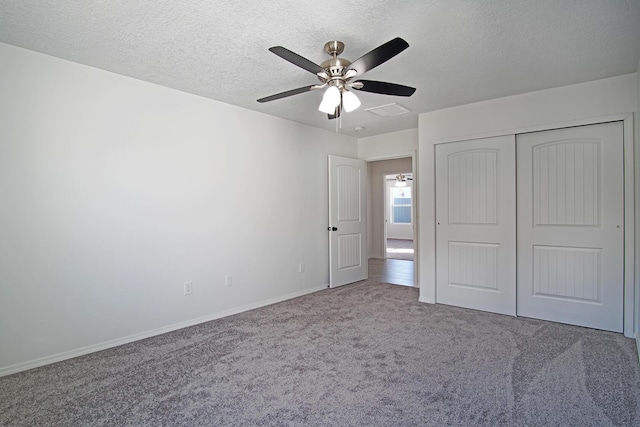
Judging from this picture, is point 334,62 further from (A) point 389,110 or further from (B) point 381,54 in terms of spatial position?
(A) point 389,110

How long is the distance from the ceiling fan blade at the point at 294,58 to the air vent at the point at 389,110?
5.85 feet

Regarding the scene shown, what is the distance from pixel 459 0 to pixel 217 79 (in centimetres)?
212

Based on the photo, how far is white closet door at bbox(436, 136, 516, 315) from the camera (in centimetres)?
369

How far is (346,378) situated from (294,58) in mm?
2165

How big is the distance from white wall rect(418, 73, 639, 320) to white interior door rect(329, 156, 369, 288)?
4.27 feet

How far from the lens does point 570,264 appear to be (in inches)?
132

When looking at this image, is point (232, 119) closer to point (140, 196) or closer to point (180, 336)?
point (140, 196)

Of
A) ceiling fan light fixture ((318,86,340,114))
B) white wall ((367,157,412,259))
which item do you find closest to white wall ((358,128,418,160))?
white wall ((367,157,412,259))

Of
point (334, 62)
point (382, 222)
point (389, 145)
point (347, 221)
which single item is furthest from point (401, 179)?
point (334, 62)

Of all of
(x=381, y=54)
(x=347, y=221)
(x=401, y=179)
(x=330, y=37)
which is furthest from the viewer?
(x=401, y=179)

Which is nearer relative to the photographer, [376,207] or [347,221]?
[347,221]

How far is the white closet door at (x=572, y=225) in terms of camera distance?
10.3 feet

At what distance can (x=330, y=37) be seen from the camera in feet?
7.68

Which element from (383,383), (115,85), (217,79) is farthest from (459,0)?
(115,85)
